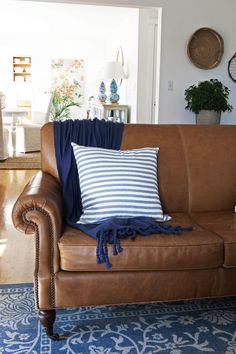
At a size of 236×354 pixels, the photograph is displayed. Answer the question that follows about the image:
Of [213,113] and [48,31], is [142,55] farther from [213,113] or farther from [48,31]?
[48,31]

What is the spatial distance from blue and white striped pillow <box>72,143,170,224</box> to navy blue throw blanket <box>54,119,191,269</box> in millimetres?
63

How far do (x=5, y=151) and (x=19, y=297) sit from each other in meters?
3.99

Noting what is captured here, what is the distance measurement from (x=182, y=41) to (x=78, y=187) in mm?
2906

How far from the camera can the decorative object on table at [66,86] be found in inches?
360

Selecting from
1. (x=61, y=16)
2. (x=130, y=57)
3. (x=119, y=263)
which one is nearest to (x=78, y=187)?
(x=119, y=263)

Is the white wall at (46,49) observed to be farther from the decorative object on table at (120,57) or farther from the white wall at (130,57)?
the white wall at (130,57)

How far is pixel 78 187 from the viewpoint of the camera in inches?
82.3

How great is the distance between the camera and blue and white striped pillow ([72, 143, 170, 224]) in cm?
191

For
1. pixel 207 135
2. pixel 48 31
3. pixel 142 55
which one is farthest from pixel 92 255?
pixel 48 31

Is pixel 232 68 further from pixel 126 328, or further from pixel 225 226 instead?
pixel 126 328

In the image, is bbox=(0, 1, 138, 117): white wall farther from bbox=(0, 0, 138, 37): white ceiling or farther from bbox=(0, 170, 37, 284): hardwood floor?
bbox=(0, 170, 37, 284): hardwood floor

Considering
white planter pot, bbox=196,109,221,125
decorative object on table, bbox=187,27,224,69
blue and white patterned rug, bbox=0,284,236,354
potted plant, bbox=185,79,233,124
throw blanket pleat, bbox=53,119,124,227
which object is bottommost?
blue and white patterned rug, bbox=0,284,236,354

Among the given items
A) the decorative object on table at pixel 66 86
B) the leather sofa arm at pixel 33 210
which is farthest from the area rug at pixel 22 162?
the leather sofa arm at pixel 33 210

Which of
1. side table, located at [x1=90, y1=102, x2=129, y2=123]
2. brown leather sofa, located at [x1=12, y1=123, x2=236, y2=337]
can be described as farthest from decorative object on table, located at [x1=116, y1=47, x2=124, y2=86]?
brown leather sofa, located at [x1=12, y1=123, x2=236, y2=337]
